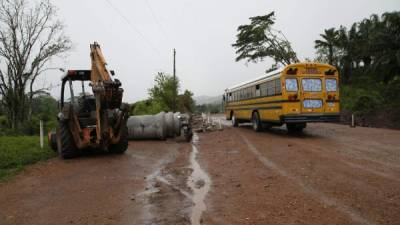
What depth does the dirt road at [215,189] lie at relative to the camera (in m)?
5.24

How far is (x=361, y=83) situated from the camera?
149 feet

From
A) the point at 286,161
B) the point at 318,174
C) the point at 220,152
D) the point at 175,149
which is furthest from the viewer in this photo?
the point at 175,149

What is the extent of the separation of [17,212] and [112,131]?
18.4 ft

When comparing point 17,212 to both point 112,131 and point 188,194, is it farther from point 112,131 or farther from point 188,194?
point 112,131

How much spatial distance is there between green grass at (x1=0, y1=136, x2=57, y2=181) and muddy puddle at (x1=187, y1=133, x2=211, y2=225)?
4.49 meters

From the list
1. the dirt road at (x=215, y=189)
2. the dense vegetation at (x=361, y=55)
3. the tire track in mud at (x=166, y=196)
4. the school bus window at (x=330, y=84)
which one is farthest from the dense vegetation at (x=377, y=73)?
the tire track in mud at (x=166, y=196)

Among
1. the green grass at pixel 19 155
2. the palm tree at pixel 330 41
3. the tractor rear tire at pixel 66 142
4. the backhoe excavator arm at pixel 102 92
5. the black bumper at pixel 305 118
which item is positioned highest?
the palm tree at pixel 330 41

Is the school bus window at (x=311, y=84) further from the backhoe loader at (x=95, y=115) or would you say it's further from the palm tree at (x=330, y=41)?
the palm tree at (x=330, y=41)

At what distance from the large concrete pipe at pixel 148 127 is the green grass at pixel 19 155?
4.44m

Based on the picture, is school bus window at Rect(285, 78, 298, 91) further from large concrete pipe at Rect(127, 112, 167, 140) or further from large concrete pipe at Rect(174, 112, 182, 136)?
large concrete pipe at Rect(127, 112, 167, 140)

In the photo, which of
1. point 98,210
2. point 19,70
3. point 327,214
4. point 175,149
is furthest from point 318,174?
point 19,70

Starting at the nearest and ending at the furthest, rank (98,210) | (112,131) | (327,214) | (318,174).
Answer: (327,214), (98,210), (318,174), (112,131)

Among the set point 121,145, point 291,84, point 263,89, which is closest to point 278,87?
point 291,84

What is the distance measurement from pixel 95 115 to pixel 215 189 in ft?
19.7
